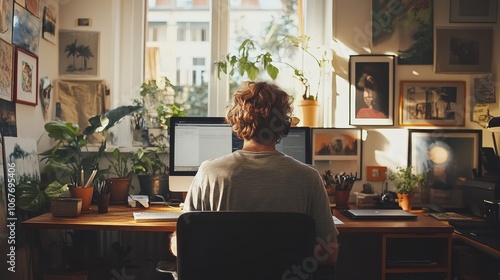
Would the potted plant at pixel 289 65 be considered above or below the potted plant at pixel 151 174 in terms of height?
above

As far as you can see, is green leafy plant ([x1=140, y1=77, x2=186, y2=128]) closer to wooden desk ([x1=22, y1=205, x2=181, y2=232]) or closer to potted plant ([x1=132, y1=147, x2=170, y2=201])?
potted plant ([x1=132, y1=147, x2=170, y2=201])

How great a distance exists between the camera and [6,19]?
2.11 m

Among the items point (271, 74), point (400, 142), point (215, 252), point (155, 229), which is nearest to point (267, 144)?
point (215, 252)

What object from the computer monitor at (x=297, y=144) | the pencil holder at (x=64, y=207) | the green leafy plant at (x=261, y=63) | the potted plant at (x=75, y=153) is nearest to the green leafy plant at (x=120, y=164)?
the potted plant at (x=75, y=153)

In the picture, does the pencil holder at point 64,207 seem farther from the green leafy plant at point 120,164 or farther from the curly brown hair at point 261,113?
the curly brown hair at point 261,113

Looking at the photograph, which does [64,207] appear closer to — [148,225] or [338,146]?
[148,225]

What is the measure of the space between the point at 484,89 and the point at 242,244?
6.93 ft

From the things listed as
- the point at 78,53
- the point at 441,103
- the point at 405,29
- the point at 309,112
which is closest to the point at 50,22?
the point at 78,53

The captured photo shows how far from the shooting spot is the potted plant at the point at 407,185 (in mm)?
2496

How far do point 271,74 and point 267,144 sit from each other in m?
1.31

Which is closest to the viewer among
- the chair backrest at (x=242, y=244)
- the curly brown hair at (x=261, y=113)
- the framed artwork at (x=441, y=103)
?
the chair backrest at (x=242, y=244)

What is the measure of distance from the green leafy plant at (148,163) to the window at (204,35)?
488 mm

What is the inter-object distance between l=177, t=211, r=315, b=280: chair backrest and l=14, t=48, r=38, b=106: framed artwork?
1.49 meters

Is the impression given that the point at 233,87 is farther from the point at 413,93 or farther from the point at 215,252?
the point at 215,252
